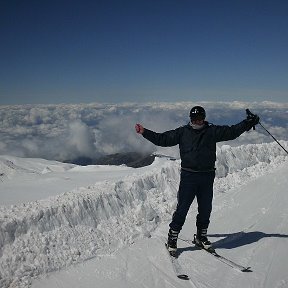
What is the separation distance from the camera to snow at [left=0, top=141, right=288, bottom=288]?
18.4 ft

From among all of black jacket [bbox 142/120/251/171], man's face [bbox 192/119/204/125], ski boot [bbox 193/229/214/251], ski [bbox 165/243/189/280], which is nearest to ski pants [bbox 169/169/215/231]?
black jacket [bbox 142/120/251/171]

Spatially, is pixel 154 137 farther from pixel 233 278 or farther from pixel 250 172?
pixel 250 172

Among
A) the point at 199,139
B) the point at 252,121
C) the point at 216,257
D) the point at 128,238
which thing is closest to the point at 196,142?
the point at 199,139

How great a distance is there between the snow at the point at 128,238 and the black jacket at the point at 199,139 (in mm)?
1756

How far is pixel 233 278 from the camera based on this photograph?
220 inches

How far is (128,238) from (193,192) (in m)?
1.91

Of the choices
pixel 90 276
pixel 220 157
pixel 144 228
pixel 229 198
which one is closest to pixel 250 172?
pixel 220 157

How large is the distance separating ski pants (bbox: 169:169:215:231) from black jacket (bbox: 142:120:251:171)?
0.49 feet

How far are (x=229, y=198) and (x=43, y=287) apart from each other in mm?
7338

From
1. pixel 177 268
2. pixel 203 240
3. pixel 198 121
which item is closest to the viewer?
pixel 177 268

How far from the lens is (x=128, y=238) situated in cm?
750

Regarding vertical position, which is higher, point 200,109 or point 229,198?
point 200,109

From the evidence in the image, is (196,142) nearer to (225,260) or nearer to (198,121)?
(198,121)

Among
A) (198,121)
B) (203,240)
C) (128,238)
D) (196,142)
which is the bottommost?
(128,238)
